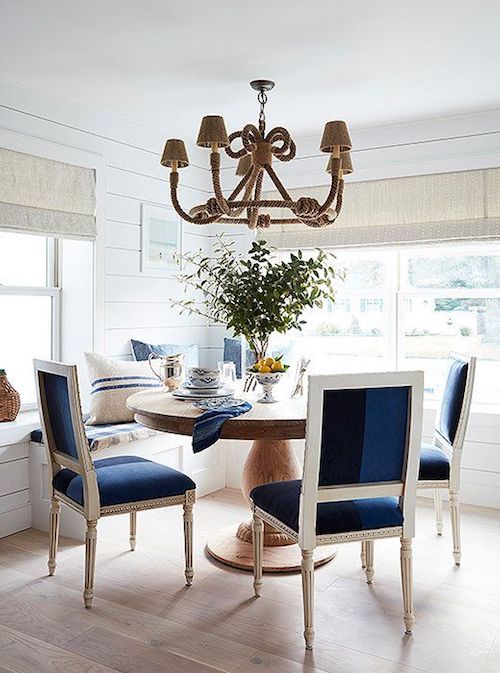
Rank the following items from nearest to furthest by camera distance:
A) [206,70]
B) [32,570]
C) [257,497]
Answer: [257,497], [32,570], [206,70]

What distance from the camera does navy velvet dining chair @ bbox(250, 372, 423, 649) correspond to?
7.81 ft

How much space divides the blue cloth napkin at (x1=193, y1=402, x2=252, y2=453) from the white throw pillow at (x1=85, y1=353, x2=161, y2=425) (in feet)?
3.85

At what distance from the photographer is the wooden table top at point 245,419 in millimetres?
2664

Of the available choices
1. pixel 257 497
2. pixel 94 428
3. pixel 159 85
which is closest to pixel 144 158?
pixel 159 85

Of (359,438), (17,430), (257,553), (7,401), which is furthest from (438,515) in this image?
(7,401)

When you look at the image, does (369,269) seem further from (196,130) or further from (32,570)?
(32,570)

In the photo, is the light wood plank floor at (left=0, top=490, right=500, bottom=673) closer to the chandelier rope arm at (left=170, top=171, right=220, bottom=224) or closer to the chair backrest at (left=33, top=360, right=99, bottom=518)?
the chair backrest at (left=33, top=360, right=99, bottom=518)

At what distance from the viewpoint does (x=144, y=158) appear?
4.44m

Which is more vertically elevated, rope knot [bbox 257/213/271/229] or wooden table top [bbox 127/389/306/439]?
rope knot [bbox 257/213/271/229]

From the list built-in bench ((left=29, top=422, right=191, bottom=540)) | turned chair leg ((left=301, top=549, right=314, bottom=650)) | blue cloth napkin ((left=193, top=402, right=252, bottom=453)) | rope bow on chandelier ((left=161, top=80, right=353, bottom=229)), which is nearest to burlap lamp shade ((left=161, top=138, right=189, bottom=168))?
rope bow on chandelier ((left=161, top=80, right=353, bottom=229))

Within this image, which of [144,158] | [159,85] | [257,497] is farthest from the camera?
[144,158]

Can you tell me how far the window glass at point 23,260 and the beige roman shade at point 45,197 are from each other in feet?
0.88

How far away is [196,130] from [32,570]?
2840 millimetres

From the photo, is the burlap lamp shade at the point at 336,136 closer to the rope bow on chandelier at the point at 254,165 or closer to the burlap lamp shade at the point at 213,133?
the rope bow on chandelier at the point at 254,165
